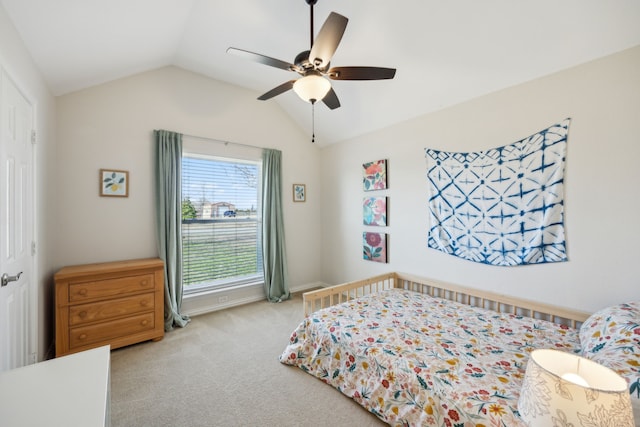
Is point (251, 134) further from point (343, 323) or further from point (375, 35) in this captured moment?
point (343, 323)

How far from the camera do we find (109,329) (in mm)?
2477

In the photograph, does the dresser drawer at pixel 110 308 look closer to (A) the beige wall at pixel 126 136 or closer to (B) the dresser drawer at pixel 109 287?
(B) the dresser drawer at pixel 109 287

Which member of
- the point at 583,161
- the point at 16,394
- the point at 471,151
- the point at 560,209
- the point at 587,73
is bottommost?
the point at 16,394

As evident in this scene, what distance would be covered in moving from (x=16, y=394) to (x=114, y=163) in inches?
100

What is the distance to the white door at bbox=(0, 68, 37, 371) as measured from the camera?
1502 mm

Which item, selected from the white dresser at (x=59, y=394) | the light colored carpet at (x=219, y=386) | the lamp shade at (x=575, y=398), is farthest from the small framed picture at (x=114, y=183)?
the lamp shade at (x=575, y=398)

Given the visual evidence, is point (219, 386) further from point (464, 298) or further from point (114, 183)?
point (464, 298)

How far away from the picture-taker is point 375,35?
8.02ft

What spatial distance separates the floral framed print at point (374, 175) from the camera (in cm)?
354

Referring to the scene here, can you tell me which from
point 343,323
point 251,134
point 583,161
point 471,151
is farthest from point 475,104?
point 251,134

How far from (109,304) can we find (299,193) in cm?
273

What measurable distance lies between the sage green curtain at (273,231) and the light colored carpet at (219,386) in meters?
1.02

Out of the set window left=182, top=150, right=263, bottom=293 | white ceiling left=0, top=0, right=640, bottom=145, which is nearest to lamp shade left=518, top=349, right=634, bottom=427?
white ceiling left=0, top=0, right=640, bottom=145

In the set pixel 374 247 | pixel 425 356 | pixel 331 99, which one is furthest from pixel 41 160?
pixel 374 247
